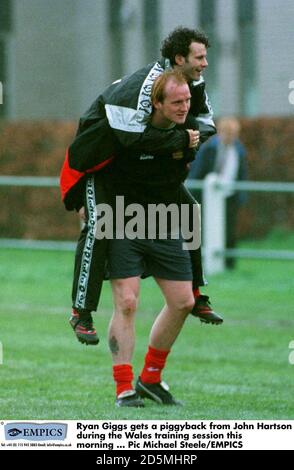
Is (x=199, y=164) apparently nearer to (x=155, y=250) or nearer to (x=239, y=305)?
(x=239, y=305)

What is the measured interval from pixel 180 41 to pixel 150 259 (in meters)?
1.28

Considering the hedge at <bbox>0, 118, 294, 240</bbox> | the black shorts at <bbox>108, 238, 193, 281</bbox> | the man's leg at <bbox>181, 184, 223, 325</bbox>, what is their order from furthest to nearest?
the hedge at <bbox>0, 118, 294, 240</bbox>, the man's leg at <bbox>181, 184, 223, 325</bbox>, the black shorts at <bbox>108, 238, 193, 281</bbox>

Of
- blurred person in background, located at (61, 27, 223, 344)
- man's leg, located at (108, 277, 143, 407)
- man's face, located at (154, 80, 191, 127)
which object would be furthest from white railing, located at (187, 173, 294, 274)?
man's face, located at (154, 80, 191, 127)

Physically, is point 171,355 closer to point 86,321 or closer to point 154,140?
point 86,321

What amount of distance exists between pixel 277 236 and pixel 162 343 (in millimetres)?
10975

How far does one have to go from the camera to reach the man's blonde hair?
7.05 m

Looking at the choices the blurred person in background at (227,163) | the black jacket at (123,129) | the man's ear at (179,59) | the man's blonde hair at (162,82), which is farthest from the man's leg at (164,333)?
the blurred person in background at (227,163)

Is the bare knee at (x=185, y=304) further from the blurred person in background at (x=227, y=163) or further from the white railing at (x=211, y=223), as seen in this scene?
the blurred person in background at (x=227, y=163)

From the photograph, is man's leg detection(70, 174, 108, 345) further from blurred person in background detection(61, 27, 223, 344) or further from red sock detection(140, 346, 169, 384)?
red sock detection(140, 346, 169, 384)

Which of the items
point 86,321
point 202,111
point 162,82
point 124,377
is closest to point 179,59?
point 162,82

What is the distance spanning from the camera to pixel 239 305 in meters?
13.6

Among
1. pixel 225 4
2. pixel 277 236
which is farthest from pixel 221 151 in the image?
pixel 225 4

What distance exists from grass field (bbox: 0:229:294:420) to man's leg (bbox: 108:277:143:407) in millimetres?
109

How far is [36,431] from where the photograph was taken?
6.20 meters
